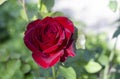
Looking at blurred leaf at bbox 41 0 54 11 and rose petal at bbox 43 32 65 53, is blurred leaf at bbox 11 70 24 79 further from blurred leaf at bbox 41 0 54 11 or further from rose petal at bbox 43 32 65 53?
rose petal at bbox 43 32 65 53

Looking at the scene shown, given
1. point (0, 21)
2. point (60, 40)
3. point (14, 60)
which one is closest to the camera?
point (60, 40)

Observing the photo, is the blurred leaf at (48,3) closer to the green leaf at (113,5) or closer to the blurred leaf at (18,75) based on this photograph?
the green leaf at (113,5)

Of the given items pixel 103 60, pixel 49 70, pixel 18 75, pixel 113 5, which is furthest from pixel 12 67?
pixel 113 5

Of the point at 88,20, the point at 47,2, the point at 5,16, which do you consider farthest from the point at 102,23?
the point at 47,2

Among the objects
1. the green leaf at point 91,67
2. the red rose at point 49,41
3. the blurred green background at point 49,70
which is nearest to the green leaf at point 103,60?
the blurred green background at point 49,70

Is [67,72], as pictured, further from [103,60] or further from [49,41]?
[103,60]

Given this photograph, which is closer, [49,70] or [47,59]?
[47,59]

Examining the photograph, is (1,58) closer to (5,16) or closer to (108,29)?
(5,16)

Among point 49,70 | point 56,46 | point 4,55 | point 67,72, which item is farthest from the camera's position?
point 4,55

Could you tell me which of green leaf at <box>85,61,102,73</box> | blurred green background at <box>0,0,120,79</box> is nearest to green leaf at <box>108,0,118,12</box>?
blurred green background at <box>0,0,120,79</box>
